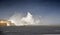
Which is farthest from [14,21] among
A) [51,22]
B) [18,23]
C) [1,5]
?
[51,22]

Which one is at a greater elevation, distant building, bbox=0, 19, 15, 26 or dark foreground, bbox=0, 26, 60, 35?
distant building, bbox=0, 19, 15, 26

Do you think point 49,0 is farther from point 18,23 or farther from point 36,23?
point 18,23

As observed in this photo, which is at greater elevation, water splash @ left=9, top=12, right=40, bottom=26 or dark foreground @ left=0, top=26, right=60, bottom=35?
water splash @ left=9, top=12, right=40, bottom=26

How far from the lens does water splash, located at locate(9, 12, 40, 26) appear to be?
122cm

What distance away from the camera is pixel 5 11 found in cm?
124

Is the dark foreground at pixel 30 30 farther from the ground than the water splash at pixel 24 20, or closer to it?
closer to it

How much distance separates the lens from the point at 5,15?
1.23 m

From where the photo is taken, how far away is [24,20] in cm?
123

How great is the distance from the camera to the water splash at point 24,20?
1217 mm

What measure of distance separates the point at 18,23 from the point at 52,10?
307 mm

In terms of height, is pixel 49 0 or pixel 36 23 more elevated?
pixel 49 0

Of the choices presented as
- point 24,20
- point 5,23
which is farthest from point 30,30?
point 5,23

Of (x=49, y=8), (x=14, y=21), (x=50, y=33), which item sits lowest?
(x=50, y=33)

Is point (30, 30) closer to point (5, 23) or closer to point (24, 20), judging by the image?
point (24, 20)
